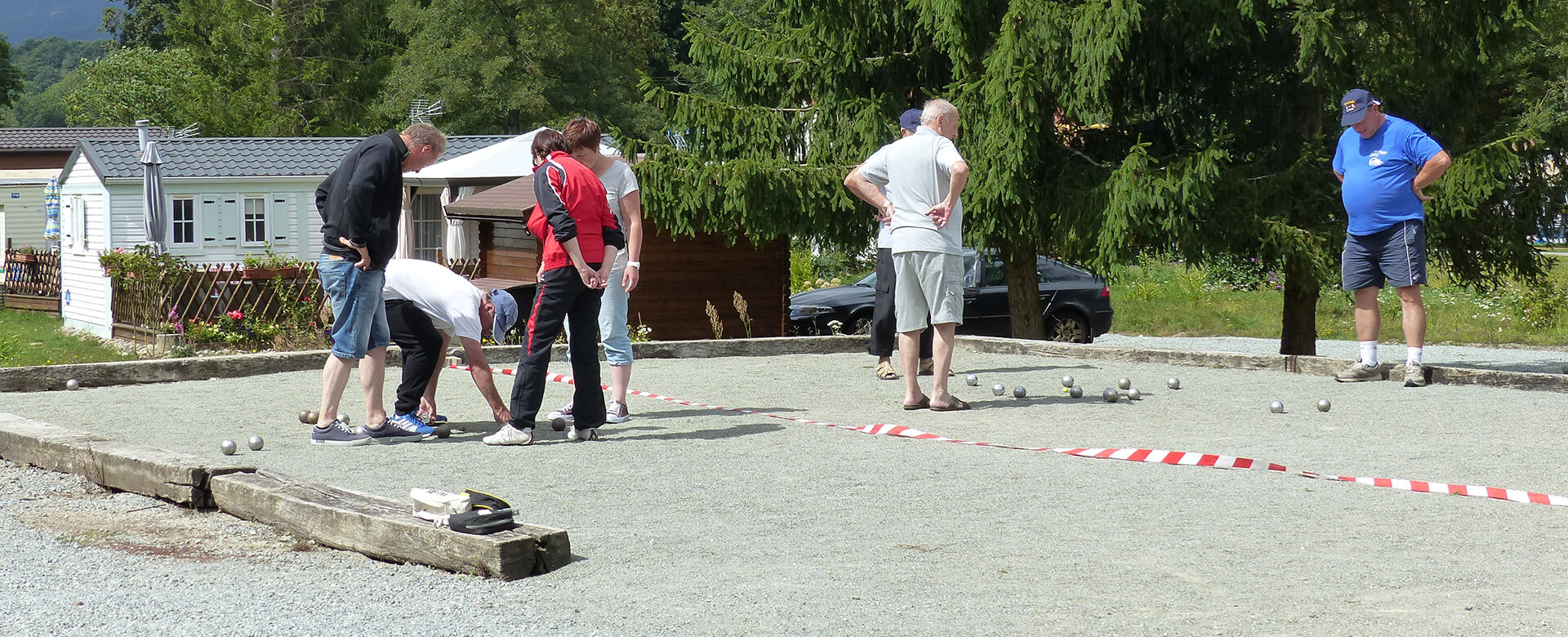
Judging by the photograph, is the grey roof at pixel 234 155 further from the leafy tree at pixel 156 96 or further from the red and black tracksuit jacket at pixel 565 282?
the red and black tracksuit jacket at pixel 565 282

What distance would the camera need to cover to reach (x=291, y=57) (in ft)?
163

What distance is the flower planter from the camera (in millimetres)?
19109

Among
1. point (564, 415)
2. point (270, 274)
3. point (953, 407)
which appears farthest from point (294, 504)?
point (270, 274)

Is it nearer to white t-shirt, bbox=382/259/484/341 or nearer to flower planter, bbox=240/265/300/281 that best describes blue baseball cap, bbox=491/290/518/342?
white t-shirt, bbox=382/259/484/341

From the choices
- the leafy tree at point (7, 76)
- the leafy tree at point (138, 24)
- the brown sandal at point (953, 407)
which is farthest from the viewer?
the leafy tree at point (138, 24)

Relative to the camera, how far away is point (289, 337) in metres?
16.7

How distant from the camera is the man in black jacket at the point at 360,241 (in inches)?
281

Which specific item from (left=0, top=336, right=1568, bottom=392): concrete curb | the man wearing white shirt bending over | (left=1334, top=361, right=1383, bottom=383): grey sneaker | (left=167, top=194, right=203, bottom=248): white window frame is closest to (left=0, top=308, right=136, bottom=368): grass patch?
(left=0, top=336, right=1568, bottom=392): concrete curb

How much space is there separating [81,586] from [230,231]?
2635cm

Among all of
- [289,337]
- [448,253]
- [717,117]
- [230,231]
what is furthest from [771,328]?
[230,231]

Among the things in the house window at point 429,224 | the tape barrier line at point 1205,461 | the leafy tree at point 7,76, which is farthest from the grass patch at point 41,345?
the leafy tree at point 7,76

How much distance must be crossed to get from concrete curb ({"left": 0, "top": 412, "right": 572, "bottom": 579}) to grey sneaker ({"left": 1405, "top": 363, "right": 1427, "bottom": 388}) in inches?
275

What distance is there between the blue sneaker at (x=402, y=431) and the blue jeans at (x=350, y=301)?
0.43 m

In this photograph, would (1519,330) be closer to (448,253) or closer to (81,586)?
(448,253)
